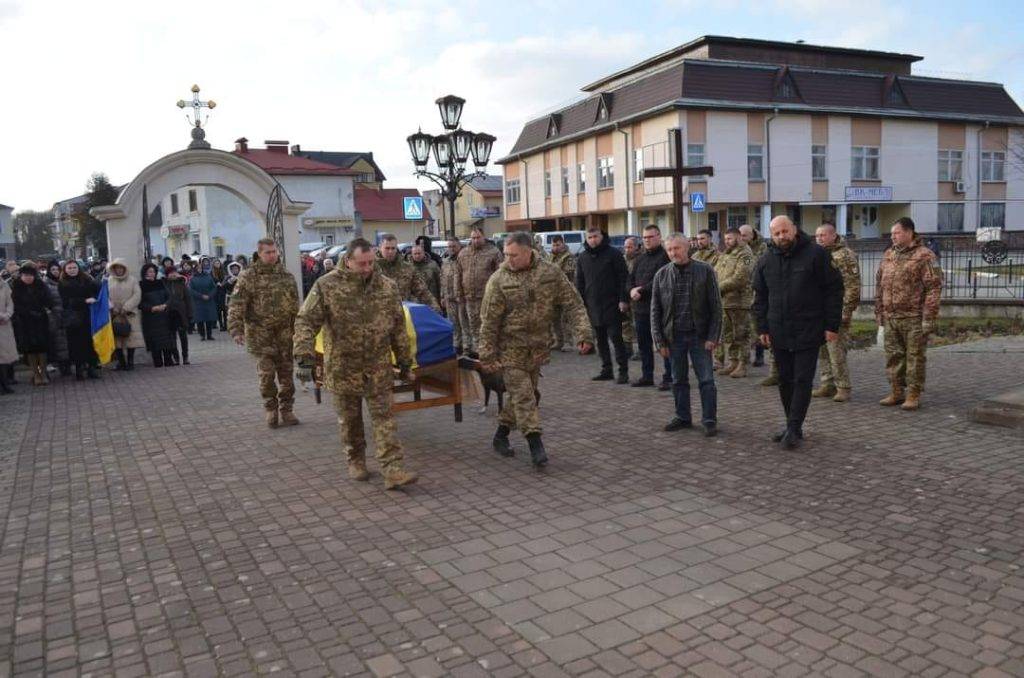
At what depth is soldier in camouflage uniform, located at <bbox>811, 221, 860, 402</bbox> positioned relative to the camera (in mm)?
9023

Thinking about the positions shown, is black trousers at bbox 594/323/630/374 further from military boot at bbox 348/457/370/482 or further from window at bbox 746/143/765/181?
window at bbox 746/143/765/181

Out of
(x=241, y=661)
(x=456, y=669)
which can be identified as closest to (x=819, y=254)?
(x=456, y=669)

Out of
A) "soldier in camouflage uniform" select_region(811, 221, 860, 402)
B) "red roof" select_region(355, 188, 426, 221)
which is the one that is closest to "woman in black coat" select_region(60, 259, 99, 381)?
"soldier in camouflage uniform" select_region(811, 221, 860, 402)

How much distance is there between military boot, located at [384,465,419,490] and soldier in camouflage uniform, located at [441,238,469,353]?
7.10 m

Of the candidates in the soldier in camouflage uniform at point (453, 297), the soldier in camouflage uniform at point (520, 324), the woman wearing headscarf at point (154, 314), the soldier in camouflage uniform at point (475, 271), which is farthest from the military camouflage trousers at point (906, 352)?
the woman wearing headscarf at point (154, 314)

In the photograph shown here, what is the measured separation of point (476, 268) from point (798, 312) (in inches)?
249

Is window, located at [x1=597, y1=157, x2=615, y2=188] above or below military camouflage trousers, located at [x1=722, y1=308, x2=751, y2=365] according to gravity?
above

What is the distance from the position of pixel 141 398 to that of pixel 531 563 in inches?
314

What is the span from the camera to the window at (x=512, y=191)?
58.8 metres

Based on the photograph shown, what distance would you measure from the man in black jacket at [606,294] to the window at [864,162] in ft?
126

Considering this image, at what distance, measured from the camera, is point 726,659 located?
3641 millimetres

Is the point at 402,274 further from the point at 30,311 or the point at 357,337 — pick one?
the point at 30,311

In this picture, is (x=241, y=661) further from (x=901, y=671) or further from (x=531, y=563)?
(x=901, y=671)

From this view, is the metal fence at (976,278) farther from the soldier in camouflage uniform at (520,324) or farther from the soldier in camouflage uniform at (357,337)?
the soldier in camouflage uniform at (357,337)
